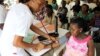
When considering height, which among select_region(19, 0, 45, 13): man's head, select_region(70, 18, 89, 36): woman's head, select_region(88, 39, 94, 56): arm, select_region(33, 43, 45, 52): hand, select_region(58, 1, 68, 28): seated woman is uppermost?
select_region(19, 0, 45, 13): man's head

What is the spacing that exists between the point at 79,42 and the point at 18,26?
2.48 ft

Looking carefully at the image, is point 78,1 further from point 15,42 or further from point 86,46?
point 15,42

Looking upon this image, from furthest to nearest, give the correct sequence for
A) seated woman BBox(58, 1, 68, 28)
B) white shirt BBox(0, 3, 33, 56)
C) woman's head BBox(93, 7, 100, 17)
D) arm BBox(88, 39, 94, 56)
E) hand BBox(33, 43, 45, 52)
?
seated woman BBox(58, 1, 68, 28) < woman's head BBox(93, 7, 100, 17) < arm BBox(88, 39, 94, 56) < hand BBox(33, 43, 45, 52) < white shirt BBox(0, 3, 33, 56)

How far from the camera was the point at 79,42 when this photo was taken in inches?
92.3

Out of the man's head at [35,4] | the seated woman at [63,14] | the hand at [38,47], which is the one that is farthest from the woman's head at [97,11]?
the man's head at [35,4]

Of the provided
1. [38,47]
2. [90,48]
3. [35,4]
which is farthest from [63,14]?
[35,4]

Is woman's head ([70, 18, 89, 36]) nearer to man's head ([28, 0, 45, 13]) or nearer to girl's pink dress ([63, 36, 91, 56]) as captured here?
girl's pink dress ([63, 36, 91, 56])

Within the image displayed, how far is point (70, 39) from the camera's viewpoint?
2418 mm

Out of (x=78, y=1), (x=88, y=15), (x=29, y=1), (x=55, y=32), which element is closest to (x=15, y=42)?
(x=29, y=1)

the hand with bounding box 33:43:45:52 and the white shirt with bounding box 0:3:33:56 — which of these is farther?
the hand with bounding box 33:43:45:52

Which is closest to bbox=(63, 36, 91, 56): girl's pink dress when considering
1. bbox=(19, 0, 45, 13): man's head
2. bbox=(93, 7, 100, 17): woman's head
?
bbox=(19, 0, 45, 13): man's head

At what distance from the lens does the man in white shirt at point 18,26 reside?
1782 mm

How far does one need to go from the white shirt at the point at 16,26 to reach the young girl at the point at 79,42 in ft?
1.92

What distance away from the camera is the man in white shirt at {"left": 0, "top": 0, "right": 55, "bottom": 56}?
5.85ft
